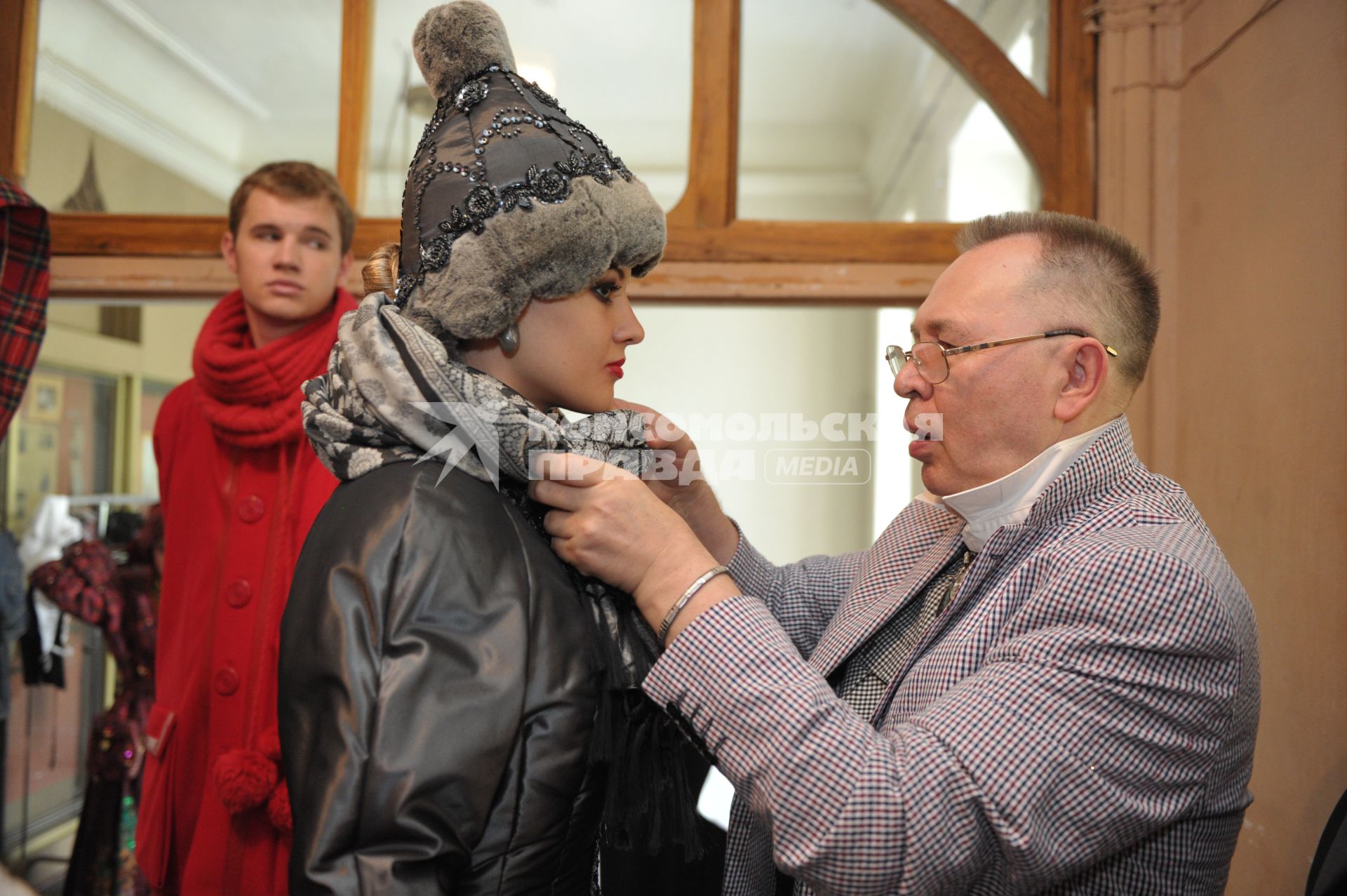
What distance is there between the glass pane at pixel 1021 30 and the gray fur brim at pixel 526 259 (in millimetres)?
2012

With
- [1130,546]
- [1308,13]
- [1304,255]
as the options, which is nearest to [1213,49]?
[1308,13]

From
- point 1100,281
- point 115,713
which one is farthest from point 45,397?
point 1100,281

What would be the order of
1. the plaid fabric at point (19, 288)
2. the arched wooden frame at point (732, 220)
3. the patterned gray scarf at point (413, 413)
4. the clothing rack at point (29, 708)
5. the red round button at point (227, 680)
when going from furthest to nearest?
the clothing rack at point (29, 708), the arched wooden frame at point (732, 220), the plaid fabric at point (19, 288), the red round button at point (227, 680), the patterned gray scarf at point (413, 413)

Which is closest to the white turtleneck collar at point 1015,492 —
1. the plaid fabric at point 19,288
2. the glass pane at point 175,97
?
the plaid fabric at point 19,288

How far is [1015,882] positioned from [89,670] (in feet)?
15.5

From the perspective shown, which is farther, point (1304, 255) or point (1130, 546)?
point (1304, 255)

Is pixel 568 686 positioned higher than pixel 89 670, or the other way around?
pixel 568 686

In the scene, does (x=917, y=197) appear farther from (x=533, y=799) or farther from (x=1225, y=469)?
(x=533, y=799)

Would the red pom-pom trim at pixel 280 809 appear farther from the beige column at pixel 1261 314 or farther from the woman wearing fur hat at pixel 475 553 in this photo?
the beige column at pixel 1261 314

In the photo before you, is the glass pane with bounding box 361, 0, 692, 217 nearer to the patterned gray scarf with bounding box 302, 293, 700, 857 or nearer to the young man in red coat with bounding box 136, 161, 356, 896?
the young man in red coat with bounding box 136, 161, 356, 896

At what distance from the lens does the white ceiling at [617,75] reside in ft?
9.11

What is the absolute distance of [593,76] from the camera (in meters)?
2.82

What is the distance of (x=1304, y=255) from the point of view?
1847mm

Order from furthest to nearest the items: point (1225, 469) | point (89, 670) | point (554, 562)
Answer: point (89, 670) → point (1225, 469) → point (554, 562)
